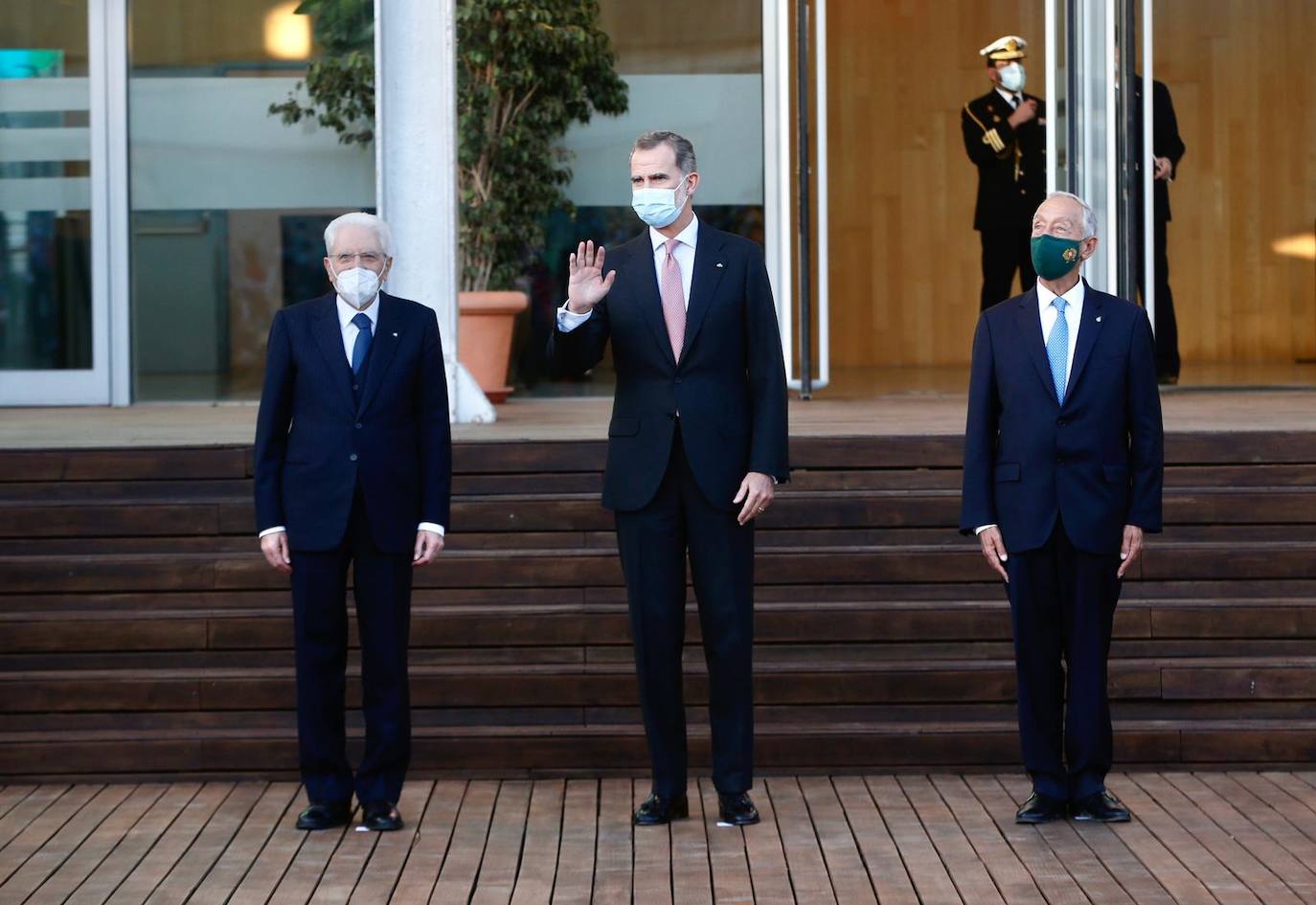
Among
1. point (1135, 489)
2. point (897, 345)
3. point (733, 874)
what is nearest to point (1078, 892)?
point (733, 874)

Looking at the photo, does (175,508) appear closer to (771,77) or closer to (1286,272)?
(771,77)

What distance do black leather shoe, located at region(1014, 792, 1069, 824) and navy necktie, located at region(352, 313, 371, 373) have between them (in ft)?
6.52

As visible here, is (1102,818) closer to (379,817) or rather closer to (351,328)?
(379,817)

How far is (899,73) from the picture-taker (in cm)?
1344

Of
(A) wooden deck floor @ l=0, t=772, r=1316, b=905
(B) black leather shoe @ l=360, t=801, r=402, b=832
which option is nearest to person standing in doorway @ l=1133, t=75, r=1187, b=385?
(A) wooden deck floor @ l=0, t=772, r=1316, b=905

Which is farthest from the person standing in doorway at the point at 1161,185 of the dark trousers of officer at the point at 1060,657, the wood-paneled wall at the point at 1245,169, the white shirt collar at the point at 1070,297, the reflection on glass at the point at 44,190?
the reflection on glass at the point at 44,190

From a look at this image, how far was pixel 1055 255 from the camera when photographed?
15.6 ft

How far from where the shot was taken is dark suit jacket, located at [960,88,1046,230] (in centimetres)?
980

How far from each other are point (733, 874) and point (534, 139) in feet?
19.4

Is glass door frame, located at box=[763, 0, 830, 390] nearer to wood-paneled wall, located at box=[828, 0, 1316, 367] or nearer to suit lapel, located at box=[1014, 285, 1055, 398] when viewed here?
wood-paneled wall, located at box=[828, 0, 1316, 367]

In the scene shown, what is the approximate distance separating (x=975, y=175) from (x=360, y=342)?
30.8 feet

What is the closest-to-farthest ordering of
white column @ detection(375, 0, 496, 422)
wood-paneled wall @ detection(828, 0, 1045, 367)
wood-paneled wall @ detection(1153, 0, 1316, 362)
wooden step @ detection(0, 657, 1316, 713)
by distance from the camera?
wooden step @ detection(0, 657, 1316, 713) < white column @ detection(375, 0, 496, 422) < wood-paneled wall @ detection(1153, 0, 1316, 362) < wood-paneled wall @ detection(828, 0, 1045, 367)

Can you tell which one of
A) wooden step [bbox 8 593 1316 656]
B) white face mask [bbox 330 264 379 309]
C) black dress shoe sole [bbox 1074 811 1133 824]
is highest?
white face mask [bbox 330 264 379 309]

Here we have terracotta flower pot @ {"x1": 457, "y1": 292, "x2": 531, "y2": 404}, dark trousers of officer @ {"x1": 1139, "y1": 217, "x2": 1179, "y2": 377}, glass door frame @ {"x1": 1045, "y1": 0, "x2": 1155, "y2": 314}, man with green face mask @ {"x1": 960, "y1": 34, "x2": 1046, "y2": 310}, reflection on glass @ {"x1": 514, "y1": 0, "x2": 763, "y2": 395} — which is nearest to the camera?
glass door frame @ {"x1": 1045, "y1": 0, "x2": 1155, "y2": 314}
